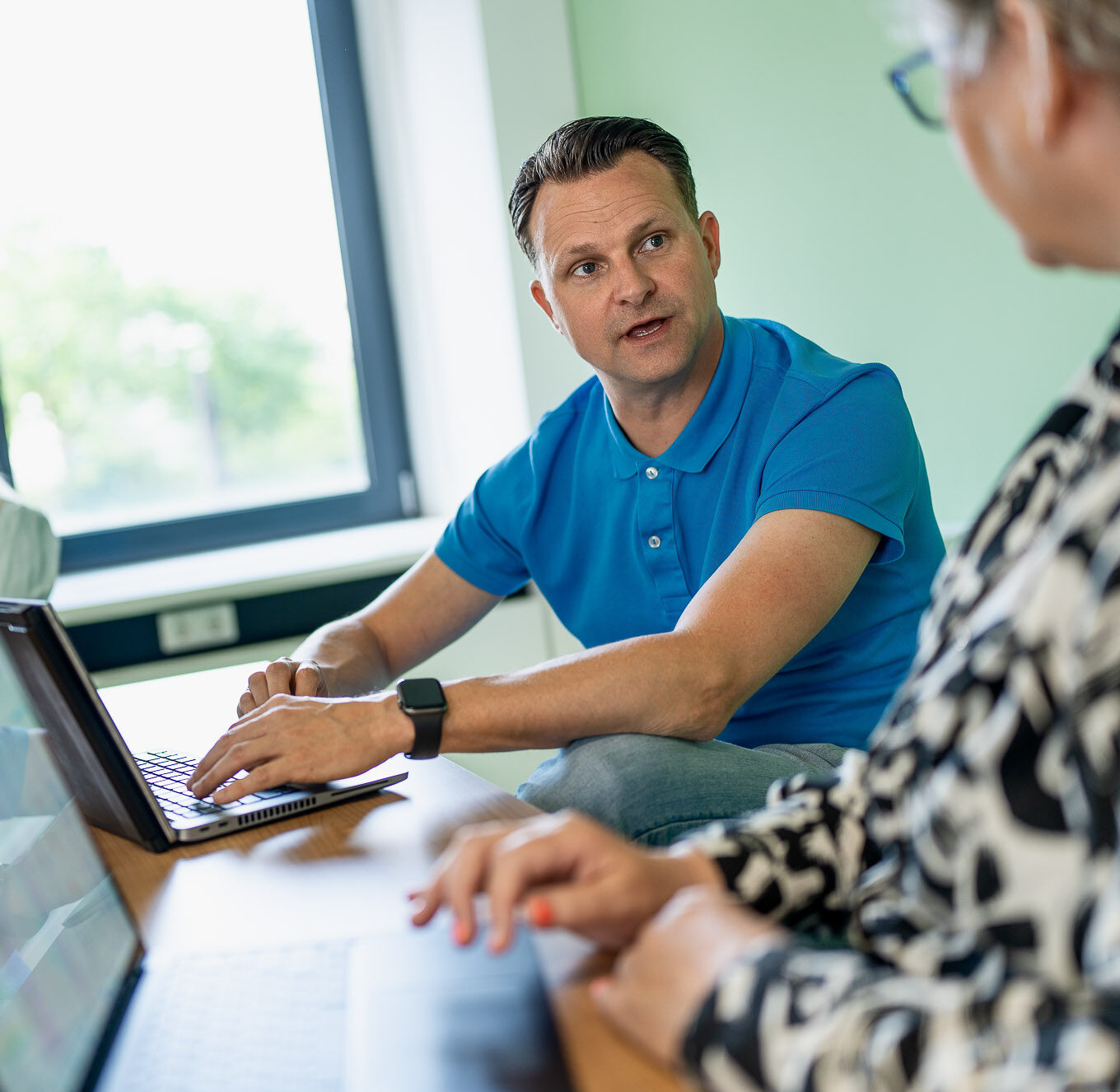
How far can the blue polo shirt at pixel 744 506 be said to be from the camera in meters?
1.39

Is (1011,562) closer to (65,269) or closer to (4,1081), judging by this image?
(4,1081)

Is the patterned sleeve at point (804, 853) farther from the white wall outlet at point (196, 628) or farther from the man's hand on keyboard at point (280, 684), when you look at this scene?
the white wall outlet at point (196, 628)

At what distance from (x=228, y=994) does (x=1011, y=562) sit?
21.4 inches

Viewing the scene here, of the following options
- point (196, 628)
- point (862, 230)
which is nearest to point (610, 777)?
point (862, 230)

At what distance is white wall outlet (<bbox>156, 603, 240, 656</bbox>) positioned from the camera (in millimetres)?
2510

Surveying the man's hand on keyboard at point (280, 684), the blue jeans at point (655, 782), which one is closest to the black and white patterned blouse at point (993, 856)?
the blue jeans at point (655, 782)

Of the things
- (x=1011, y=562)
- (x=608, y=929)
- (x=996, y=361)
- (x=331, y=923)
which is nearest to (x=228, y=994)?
(x=331, y=923)

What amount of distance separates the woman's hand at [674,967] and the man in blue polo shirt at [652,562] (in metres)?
0.41

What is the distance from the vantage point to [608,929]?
691 mm

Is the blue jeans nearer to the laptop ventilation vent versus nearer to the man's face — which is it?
the laptop ventilation vent

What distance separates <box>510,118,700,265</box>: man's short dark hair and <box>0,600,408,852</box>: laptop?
875 millimetres

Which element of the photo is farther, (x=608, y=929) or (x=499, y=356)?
(x=499, y=356)

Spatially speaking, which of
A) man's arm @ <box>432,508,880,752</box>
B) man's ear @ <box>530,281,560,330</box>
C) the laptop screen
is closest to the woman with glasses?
the laptop screen

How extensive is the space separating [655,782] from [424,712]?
0.23m
